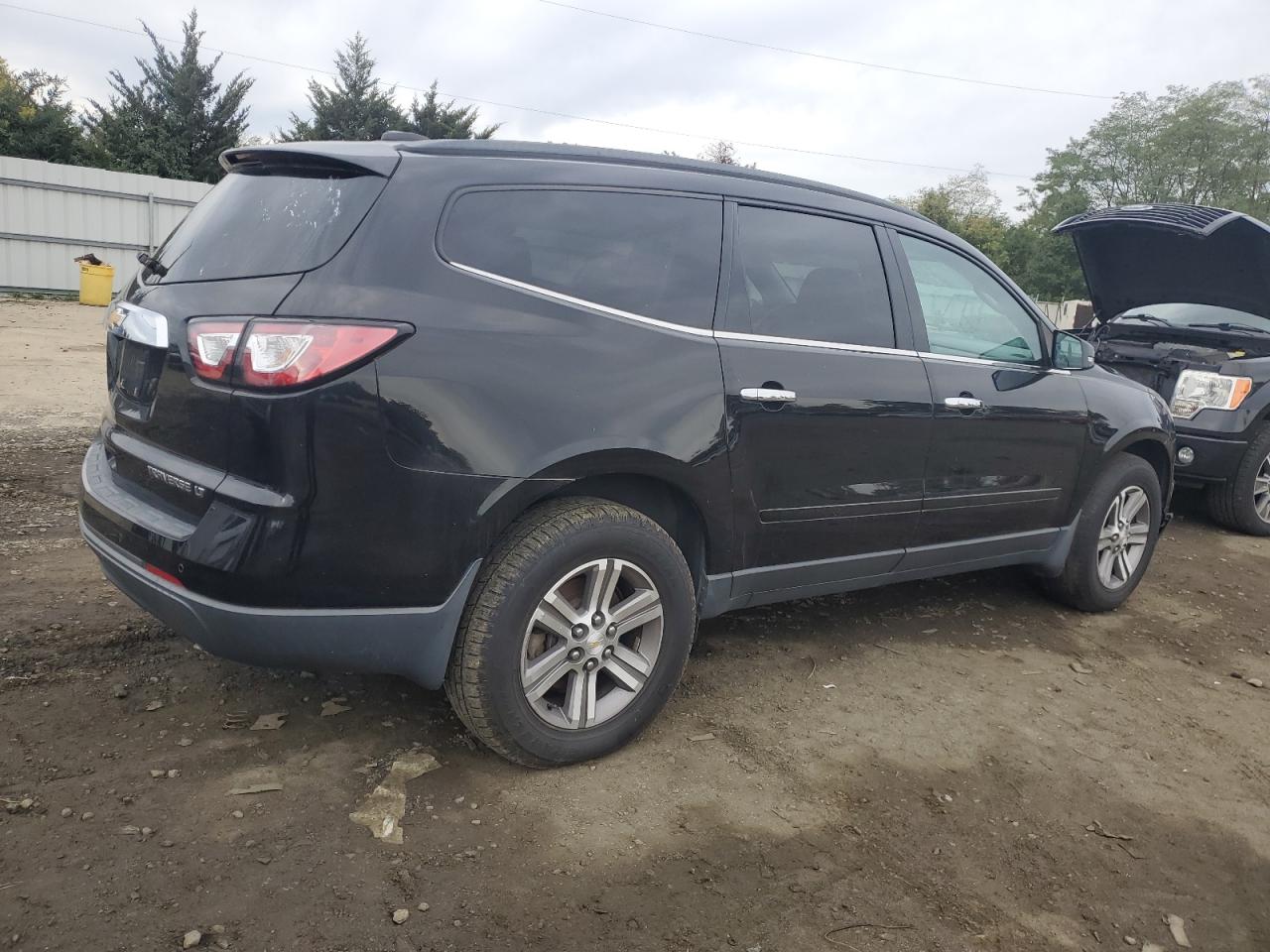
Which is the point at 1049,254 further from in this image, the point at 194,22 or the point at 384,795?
the point at 384,795

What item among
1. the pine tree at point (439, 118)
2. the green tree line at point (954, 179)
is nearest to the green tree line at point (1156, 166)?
the green tree line at point (954, 179)

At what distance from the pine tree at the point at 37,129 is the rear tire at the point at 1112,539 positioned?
89.1 ft

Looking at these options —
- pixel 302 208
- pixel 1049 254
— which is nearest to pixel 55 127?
pixel 302 208

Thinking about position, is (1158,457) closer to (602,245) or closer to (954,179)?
(602,245)

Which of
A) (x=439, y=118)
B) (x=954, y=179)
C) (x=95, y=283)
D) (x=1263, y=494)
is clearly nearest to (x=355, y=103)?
(x=439, y=118)

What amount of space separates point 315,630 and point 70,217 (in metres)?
20.7

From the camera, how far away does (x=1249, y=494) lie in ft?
21.9

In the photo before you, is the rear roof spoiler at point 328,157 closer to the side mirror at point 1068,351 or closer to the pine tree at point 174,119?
the side mirror at point 1068,351

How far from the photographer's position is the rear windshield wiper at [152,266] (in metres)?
2.92

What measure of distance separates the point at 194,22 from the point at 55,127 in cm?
827

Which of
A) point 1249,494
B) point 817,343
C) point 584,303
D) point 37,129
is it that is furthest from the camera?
point 37,129

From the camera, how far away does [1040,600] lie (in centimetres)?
494

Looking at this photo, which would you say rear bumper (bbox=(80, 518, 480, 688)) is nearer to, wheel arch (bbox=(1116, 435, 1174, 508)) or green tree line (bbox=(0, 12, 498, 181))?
wheel arch (bbox=(1116, 435, 1174, 508))

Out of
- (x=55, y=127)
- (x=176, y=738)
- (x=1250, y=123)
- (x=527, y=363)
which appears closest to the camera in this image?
(x=527, y=363)
